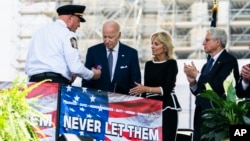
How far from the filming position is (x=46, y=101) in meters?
6.02

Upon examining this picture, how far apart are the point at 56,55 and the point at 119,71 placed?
73 cm

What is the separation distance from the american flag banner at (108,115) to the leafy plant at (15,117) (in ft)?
13.2

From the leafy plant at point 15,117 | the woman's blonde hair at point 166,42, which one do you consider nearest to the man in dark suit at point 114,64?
the woman's blonde hair at point 166,42

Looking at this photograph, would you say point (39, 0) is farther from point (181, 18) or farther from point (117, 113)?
point (117, 113)

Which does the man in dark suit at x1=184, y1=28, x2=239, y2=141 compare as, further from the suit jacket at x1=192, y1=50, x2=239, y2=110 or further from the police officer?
the police officer

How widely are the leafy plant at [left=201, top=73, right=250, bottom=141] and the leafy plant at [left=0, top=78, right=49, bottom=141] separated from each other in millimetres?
3467

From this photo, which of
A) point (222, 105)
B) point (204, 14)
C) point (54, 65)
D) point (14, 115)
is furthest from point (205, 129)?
point (204, 14)

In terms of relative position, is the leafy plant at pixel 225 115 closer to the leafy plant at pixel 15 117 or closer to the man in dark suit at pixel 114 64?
the man in dark suit at pixel 114 64

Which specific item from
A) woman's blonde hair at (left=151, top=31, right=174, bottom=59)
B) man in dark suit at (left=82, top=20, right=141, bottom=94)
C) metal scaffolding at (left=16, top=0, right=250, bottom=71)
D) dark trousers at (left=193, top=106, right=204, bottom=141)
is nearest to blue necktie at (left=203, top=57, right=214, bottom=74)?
dark trousers at (left=193, top=106, right=204, bottom=141)

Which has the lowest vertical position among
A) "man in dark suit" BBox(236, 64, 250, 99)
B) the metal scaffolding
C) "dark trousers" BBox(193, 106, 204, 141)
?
"dark trousers" BBox(193, 106, 204, 141)

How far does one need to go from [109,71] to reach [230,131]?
5.81 ft

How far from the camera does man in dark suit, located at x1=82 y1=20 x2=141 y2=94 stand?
6.86 metres

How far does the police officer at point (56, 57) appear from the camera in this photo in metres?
6.27

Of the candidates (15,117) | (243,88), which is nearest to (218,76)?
(243,88)
